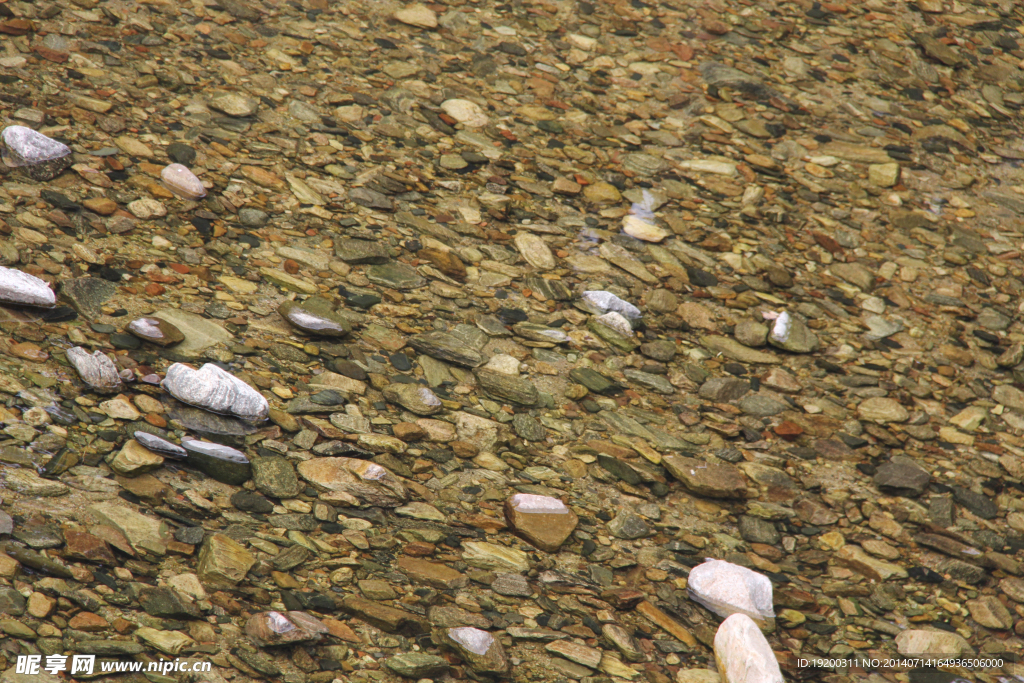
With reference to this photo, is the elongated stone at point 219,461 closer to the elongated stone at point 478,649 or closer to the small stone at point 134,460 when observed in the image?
the small stone at point 134,460

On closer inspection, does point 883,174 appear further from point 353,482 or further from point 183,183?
point 183,183

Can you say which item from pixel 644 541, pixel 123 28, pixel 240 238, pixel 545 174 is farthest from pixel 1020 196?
pixel 123 28

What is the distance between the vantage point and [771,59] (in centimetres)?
564

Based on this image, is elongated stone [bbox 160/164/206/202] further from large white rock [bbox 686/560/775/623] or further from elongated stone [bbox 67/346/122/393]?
large white rock [bbox 686/560/775/623]

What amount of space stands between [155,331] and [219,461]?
2.12 feet

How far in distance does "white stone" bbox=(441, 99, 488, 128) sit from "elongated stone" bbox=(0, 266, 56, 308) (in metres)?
2.60

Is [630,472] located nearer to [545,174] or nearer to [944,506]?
[944,506]

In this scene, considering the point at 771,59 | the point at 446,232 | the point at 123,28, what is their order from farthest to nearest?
the point at 771,59 < the point at 123,28 < the point at 446,232

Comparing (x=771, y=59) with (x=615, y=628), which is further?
(x=771, y=59)

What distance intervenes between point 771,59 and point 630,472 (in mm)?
3947

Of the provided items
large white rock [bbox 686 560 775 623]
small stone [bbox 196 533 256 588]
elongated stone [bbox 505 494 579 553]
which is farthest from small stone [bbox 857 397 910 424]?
small stone [bbox 196 533 256 588]

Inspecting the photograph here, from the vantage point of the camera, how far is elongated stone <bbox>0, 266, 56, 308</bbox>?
2742 mm

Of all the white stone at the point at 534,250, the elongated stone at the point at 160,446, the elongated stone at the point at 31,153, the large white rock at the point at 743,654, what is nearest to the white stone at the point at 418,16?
the white stone at the point at 534,250

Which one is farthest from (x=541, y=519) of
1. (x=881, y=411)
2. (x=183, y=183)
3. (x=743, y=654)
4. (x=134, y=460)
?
(x=183, y=183)
